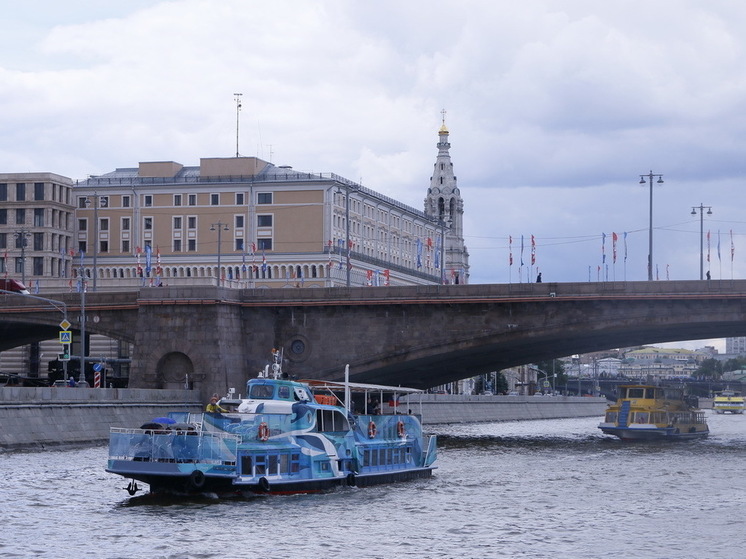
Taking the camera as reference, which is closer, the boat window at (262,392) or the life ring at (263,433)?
the life ring at (263,433)

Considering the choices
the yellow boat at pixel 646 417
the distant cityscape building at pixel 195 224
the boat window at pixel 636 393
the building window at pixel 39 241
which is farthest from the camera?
the building window at pixel 39 241

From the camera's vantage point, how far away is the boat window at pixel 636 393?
314ft

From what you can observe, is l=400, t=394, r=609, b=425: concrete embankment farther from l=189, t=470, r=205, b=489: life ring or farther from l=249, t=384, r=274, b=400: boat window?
l=189, t=470, r=205, b=489: life ring

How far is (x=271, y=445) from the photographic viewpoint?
47.5 m

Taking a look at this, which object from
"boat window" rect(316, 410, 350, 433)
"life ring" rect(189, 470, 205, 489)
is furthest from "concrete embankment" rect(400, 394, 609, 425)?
"life ring" rect(189, 470, 205, 489)

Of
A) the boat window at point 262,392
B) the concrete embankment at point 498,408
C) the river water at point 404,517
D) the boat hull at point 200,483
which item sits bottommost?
the concrete embankment at point 498,408

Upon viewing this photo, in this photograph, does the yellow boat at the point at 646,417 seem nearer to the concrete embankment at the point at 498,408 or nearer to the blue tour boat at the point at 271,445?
the concrete embankment at the point at 498,408

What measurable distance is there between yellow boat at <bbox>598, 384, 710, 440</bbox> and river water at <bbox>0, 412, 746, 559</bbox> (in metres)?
28.0

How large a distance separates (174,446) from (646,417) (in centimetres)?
5395

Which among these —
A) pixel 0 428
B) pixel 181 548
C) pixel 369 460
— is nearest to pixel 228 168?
pixel 0 428

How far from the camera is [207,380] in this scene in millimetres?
86250

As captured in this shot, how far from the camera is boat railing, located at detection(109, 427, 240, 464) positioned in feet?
149

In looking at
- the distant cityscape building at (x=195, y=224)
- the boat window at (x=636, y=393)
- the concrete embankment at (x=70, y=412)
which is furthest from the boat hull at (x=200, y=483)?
the distant cityscape building at (x=195, y=224)

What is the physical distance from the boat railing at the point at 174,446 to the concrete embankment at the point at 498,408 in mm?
49068
